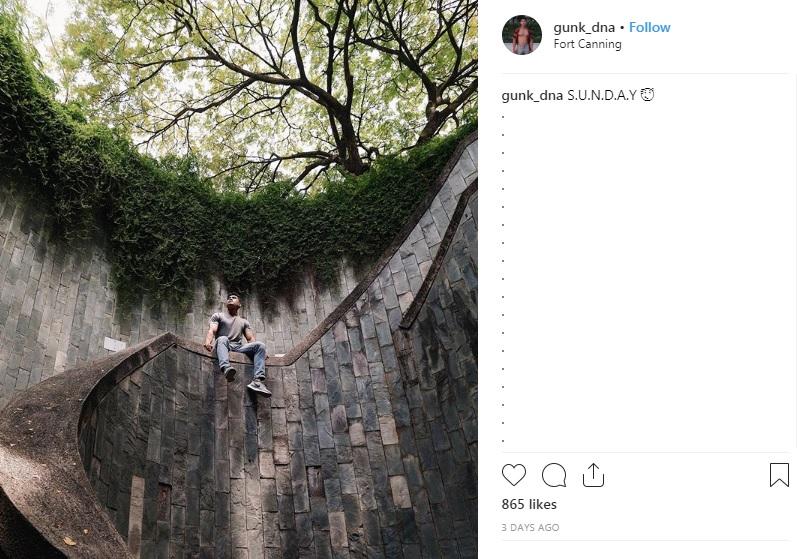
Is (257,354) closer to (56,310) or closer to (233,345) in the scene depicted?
(233,345)

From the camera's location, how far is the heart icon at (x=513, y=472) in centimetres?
234

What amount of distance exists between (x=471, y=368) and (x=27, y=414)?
3.66 m

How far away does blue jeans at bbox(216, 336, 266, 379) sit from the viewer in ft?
20.7

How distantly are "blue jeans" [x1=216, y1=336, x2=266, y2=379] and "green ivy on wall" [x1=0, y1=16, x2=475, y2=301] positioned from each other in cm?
351

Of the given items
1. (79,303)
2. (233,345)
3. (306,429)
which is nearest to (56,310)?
(79,303)

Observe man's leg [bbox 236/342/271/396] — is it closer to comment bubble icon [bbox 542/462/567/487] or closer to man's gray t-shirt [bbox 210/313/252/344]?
man's gray t-shirt [bbox 210/313/252/344]

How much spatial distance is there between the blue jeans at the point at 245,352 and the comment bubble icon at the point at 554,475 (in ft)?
14.9

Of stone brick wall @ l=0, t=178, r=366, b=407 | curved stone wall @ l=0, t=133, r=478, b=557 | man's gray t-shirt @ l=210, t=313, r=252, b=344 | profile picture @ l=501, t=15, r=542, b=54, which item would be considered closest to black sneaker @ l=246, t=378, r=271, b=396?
curved stone wall @ l=0, t=133, r=478, b=557

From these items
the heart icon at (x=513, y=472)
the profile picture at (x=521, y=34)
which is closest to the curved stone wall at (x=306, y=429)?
the heart icon at (x=513, y=472)

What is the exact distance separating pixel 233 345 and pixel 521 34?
516cm

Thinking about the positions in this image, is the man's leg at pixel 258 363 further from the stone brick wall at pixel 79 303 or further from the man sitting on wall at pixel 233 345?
the stone brick wall at pixel 79 303

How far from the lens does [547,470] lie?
2340 millimetres

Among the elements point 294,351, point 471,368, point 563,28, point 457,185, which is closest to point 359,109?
point 457,185

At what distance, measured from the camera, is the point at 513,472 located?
2.36m
